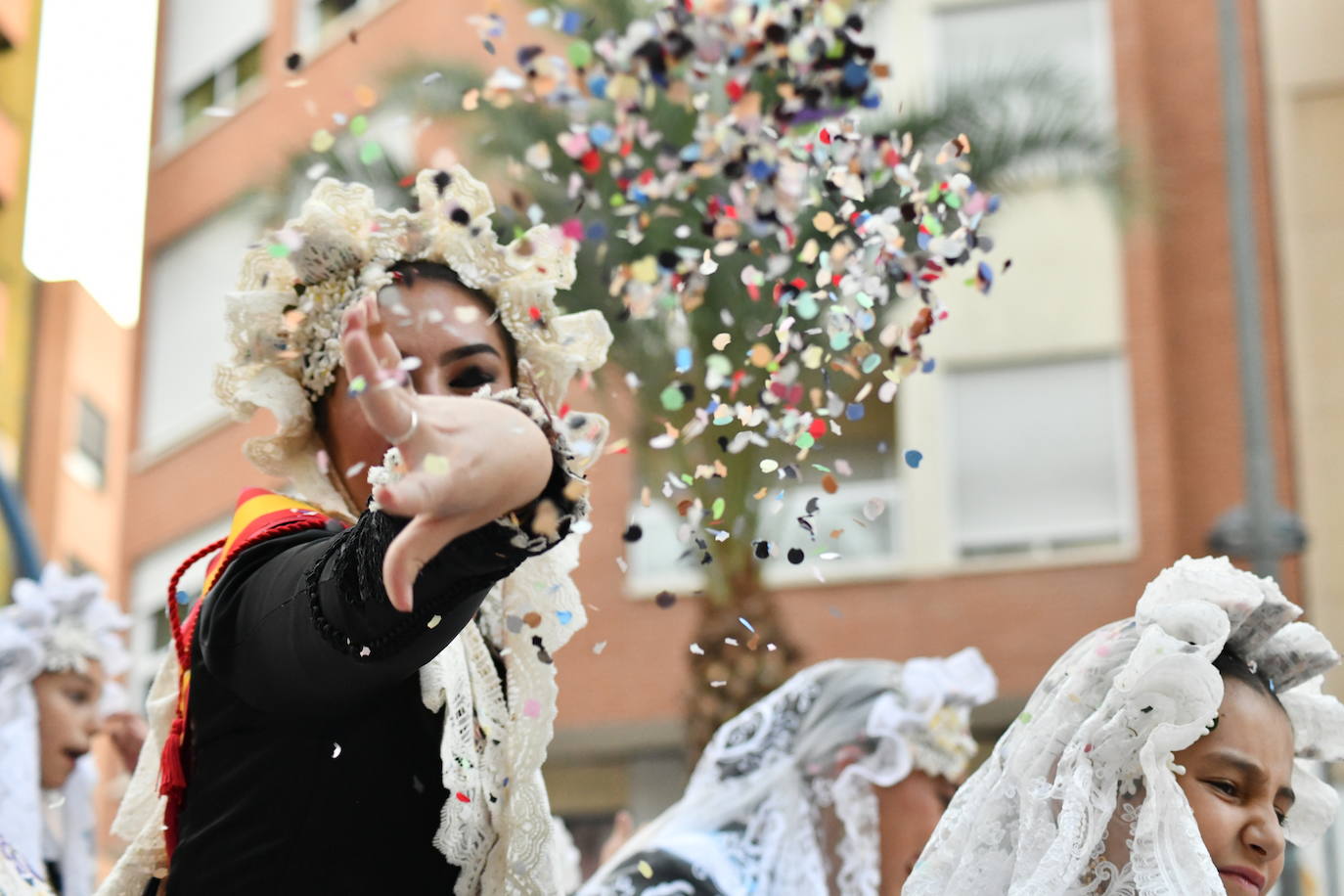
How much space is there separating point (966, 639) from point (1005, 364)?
2077mm

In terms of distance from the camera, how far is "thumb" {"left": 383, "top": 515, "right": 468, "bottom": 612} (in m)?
2.01

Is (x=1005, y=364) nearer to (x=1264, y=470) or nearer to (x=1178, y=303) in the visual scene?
(x=1178, y=303)

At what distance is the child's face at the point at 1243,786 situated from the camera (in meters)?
3.12

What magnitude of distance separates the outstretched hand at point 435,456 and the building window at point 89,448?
17373mm

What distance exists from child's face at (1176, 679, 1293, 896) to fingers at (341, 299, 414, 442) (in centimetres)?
171

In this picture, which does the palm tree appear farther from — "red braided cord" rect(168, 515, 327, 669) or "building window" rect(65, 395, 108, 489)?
"building window" rect(65, 395, 108, 489)

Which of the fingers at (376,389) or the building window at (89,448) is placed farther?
the building window at (89,448)

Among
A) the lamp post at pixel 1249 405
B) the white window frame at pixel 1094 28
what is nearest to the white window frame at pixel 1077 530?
the white window frame at pixel 1094 28

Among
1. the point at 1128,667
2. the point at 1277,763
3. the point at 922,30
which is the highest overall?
the point at 922,30

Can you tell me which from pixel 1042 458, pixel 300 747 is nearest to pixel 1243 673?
pixel 300 747

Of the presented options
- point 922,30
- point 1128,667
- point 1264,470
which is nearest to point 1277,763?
point 1128,667

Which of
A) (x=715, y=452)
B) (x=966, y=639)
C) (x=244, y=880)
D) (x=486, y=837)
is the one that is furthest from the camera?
(x=966, y=639)

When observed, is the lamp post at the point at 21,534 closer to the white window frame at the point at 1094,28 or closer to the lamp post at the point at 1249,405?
the lamp post at the point at 1249,405

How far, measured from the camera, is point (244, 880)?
257 centimetres
